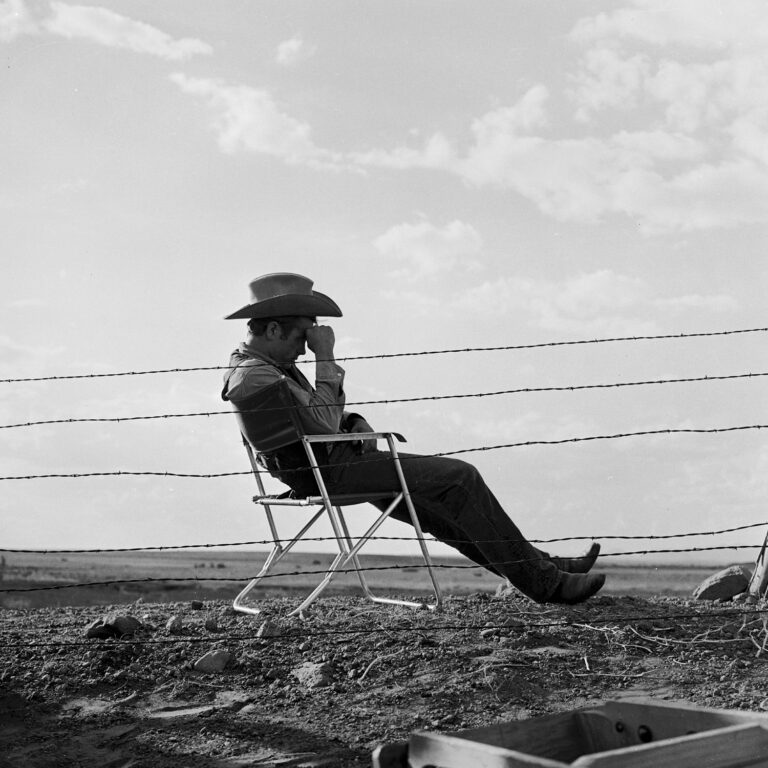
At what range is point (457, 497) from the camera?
19.0 ft

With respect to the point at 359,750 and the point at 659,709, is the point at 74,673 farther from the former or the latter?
the point at 659,709

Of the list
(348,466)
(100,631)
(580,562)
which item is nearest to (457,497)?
(348,466)

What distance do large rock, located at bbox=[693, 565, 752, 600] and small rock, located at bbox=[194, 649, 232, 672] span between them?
3.48 metres

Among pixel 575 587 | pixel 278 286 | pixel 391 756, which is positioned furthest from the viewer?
pixel 278 286

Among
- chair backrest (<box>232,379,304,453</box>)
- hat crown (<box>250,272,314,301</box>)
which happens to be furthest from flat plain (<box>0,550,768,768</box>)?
hat crown (<box>250,272,314,301</box>)

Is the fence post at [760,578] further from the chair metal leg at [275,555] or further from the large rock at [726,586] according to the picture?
the chair metal leg at [275,555]

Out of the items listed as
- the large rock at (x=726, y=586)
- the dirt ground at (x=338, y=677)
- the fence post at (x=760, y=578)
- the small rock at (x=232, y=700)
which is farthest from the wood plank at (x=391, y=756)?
the large rock at (x=726, y=586)

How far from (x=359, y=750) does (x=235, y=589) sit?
69.5 feet

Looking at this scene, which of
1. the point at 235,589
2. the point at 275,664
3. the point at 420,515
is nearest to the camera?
the point at 275,664

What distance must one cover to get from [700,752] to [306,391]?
352cm

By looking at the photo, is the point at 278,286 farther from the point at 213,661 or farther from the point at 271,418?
the point at 213,661

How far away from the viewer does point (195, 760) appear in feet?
13.7

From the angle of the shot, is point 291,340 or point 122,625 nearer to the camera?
point 122,625

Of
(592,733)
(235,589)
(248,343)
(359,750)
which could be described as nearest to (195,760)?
(359,750)
